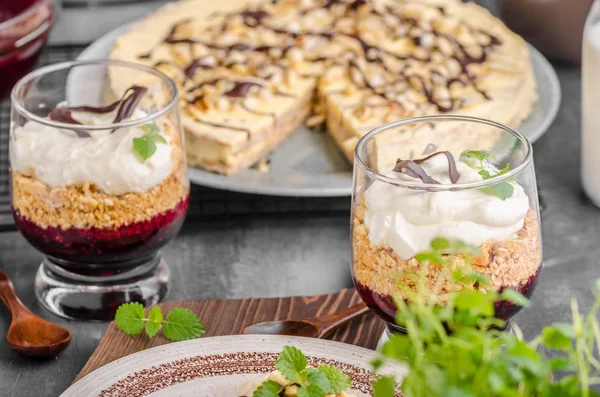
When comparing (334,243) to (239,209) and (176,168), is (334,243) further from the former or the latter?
(176,168)

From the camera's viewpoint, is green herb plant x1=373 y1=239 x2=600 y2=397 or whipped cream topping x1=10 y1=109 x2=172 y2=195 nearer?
green herb plant x1=373 y1=239 x2=600 y2=397

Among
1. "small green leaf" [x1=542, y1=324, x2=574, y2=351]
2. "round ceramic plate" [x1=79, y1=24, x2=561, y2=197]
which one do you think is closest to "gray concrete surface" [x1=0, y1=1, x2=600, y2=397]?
"round ceramic plate" [x1=79, y1=24, x2=561, y2=197]

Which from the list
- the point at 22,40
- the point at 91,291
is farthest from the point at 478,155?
the point at 22,40

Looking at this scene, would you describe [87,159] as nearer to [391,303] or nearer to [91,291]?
[91,291]

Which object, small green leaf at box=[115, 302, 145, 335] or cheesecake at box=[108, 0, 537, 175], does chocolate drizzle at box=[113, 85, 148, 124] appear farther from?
cheesecake at box=[108, 0, 537, 175]

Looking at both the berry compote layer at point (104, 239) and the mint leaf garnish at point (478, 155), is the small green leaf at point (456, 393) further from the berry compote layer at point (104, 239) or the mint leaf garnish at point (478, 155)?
the berry compote layer at point (104, 239)

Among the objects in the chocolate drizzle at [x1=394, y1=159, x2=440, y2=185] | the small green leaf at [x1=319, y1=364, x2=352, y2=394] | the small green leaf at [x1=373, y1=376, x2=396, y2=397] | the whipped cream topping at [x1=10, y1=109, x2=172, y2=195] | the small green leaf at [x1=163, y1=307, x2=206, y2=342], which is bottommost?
the small green leaf at [x1=163, y1=307, x2=206, y2=342]
